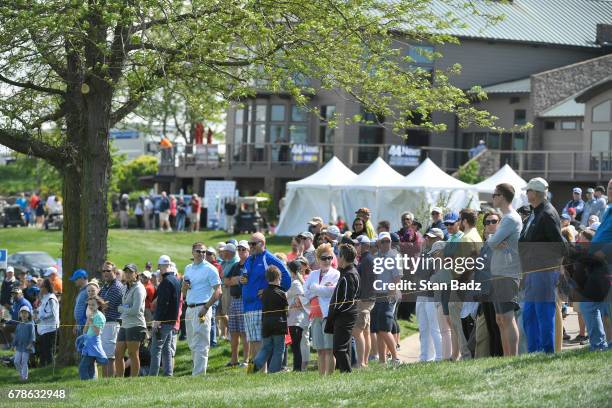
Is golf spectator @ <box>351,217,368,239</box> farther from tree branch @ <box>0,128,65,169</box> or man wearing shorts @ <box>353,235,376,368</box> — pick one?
tree branch @ <box>0,128,65,169</box>

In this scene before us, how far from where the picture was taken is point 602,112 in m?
44.7

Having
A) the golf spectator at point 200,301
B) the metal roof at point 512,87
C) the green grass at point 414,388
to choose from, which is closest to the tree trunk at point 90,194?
the golf spectator at point 200,301

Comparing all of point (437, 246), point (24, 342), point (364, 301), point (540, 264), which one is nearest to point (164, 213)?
point (24, 342)

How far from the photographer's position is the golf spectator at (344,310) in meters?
14.0

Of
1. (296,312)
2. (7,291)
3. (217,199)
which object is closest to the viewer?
(296,312)

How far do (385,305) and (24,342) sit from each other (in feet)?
23.2

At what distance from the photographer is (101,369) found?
18.9 meters

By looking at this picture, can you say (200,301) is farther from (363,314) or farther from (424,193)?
(424,193)

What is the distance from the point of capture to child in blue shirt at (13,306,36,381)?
63.8ft

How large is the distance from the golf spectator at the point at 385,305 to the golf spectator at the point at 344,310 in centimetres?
109

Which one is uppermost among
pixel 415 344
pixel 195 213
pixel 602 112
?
pixel 602 112

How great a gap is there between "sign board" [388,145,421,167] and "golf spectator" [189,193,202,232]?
8.02 metres

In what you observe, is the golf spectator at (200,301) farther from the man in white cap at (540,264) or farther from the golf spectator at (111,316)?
the man in white cap at (540,264)

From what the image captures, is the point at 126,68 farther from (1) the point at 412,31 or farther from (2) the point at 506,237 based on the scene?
(2) the point at 506,237
